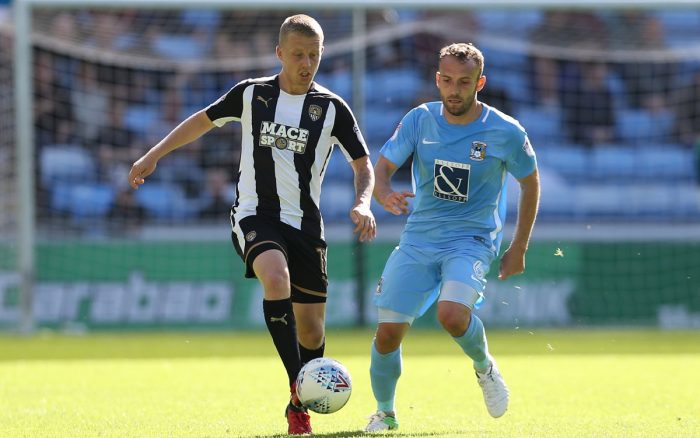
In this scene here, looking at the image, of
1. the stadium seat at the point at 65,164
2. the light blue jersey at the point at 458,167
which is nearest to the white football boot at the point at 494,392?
the light blue jersey at the point at 458,167

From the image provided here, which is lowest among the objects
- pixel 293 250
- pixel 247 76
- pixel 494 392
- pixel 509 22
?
pixel 494 392

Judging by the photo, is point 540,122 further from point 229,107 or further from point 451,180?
point 229,107

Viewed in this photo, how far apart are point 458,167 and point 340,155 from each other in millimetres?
11894

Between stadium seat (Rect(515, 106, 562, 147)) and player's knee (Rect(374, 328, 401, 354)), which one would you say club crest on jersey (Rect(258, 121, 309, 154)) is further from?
stadium seat (Rect(515, 106, 562, 147))

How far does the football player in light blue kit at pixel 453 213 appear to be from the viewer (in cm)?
606

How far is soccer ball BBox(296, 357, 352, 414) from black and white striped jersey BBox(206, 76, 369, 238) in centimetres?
91

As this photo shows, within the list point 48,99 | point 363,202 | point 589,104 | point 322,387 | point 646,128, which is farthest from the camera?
point 589,104

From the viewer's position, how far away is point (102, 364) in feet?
35.3

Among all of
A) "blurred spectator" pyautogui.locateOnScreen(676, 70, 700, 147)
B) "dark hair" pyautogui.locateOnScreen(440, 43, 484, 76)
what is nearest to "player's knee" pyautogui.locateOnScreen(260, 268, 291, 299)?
"dark hair" pyautogui.locateOnScreen(440, 43, 484, 76)

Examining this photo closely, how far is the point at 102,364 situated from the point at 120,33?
748 centimetres

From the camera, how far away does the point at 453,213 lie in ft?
20.6

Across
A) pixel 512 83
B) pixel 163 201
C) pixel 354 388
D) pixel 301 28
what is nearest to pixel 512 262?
pixel 301 28

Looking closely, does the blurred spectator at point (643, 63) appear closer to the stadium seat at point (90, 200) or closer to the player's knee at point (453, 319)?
the stadium seat at point (90, 200)

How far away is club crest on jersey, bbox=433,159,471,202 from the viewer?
6234 millimetres
